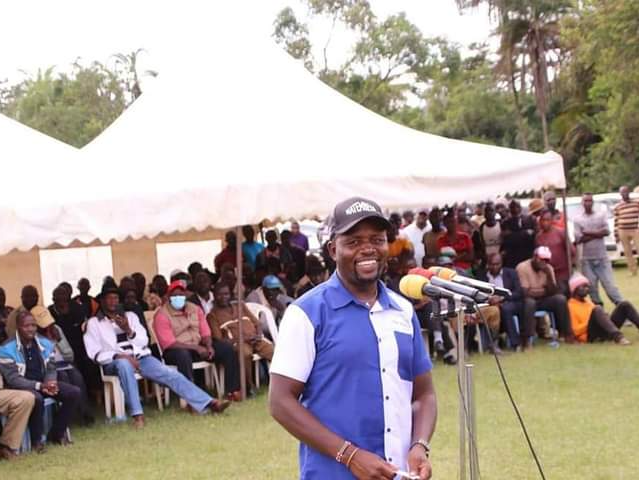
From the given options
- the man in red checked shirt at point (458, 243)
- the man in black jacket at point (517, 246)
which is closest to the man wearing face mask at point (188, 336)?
the man in red checked shirt at point (458, 243)

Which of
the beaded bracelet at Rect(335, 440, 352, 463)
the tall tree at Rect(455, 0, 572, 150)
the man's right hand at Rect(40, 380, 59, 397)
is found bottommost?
the man's right hand at Rect(40, 380, 59, 397)

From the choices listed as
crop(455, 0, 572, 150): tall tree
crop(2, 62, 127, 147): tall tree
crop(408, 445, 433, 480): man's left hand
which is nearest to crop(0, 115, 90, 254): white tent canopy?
crop(408, 445, 433, 480): man's left hand

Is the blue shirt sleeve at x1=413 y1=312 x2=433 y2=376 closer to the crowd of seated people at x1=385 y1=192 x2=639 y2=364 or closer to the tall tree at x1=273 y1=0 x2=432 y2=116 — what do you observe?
the crowd of seated people at x1=385 y1=192 x2=639 y2=364

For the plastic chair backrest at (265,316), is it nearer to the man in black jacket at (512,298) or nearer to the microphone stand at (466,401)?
the man in black jacket at (512,298)

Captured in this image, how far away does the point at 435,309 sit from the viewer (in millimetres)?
4090

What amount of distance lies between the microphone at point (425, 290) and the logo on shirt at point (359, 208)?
0.71m

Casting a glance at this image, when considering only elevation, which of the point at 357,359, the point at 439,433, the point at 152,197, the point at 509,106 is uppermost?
the point at 509,106

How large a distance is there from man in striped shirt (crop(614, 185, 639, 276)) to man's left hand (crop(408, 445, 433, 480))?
17.2 m

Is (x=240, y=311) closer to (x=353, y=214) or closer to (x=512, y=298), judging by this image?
(x=512, y=298)

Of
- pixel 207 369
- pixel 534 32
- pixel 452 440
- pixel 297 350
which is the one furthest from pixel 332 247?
pixel 534 32

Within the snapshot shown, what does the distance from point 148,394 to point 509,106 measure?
114 ft

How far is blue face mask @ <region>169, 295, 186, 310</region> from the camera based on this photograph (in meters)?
10.4

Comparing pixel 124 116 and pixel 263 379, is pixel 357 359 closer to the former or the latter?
pixel 263 379

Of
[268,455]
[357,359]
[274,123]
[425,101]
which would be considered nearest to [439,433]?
[268,455]
